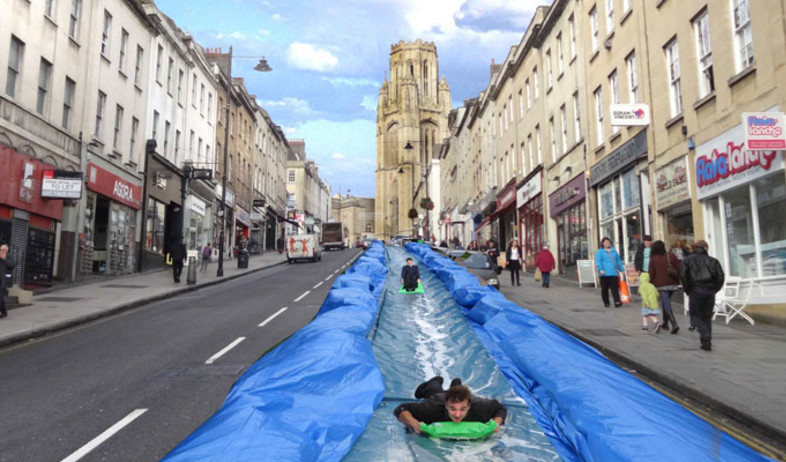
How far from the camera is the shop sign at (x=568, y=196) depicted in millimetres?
18525

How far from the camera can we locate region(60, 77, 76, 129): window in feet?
54.4

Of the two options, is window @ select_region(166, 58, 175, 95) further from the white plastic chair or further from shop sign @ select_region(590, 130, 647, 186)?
the white plastic chair

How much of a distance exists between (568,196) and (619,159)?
4745 mm

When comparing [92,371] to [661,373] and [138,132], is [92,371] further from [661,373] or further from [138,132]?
[138,132]

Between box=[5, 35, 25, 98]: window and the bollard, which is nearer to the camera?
box=[5, 35, 25, 98]: window

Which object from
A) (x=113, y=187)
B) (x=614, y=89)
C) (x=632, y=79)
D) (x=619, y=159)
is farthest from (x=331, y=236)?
(x=632, y=79)

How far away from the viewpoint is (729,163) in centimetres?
1015

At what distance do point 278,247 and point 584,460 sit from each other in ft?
158

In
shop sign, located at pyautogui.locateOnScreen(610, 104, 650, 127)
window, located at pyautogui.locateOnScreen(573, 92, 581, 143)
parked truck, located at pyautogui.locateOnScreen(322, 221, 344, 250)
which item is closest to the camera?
shop sign, located at pyautogui.locateOnScreen(610, 104, 650, 127)

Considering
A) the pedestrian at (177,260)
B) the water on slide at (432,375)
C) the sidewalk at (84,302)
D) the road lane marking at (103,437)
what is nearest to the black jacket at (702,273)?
the water on slide at (432,375)

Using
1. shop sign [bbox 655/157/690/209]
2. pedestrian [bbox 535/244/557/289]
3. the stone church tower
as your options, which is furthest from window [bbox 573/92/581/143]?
the stone church tower

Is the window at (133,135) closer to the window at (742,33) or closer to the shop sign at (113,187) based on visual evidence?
the shop sign at (113,187)

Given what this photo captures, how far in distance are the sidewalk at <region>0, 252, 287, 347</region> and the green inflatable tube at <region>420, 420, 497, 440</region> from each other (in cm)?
799

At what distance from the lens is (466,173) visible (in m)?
46.1
